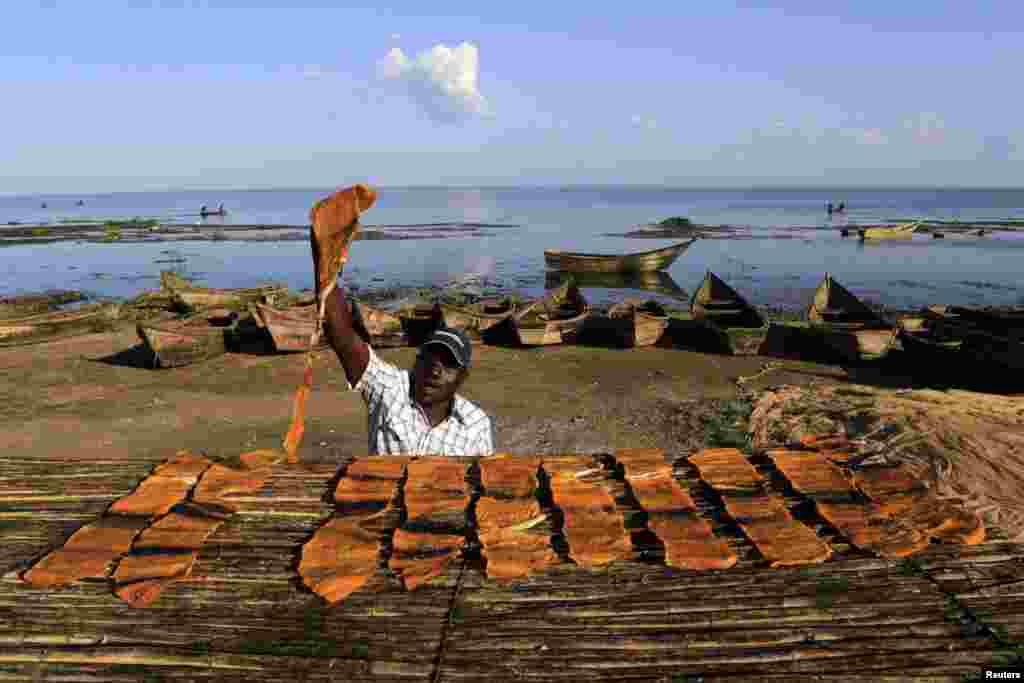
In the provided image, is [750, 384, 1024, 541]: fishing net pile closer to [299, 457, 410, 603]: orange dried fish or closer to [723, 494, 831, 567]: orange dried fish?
[723, 494, 831, 567]: orange dried fish

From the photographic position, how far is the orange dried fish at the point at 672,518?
2.54 m

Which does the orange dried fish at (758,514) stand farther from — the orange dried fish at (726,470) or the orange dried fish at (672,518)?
the orange dried fish at (672,518)

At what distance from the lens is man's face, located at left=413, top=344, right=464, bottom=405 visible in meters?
4.36

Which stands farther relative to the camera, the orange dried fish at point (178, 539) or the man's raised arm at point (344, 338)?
the man's raised arm at point (344, 338)

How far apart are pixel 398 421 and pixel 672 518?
2065 mm

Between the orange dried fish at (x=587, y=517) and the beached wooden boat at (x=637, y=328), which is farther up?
the orange dried fish at (x=587, y=517)

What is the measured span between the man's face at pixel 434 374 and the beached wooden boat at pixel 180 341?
468 inches

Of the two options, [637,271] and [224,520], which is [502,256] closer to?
[637,271]

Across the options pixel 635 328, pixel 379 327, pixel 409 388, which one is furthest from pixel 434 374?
pixel 379 327

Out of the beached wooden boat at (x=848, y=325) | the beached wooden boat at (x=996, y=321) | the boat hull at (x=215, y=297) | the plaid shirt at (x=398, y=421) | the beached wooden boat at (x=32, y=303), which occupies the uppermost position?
the plaid shirt at (x=398, y=421)

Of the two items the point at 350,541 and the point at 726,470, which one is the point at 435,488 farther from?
the point at 726,470

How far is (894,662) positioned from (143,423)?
11.6 meters

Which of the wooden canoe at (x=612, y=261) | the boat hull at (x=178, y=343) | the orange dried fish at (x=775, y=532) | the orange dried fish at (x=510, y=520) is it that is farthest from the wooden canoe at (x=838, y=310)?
the orange dried fish at (x=510, y=520)

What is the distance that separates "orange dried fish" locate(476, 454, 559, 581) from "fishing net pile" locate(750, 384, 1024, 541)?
168cm
